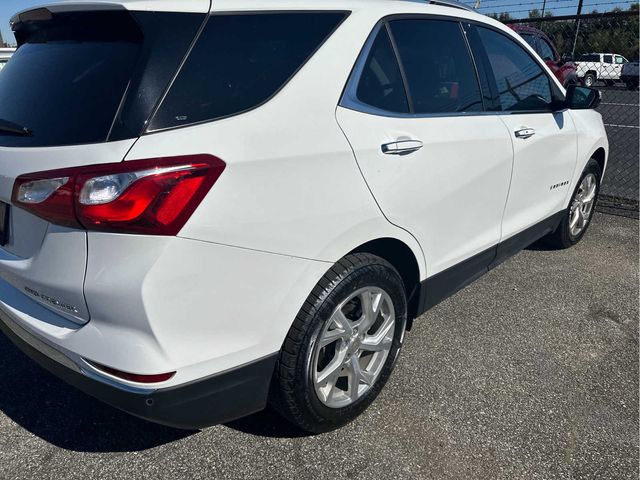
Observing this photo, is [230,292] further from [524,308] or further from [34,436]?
[524,308]

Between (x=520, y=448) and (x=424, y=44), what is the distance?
1.91m

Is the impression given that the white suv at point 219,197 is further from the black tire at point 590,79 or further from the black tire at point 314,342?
the black tire at point 590,79

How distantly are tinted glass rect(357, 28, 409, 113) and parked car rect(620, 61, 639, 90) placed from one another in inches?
1086

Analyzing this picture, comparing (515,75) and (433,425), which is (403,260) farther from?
(515,75)

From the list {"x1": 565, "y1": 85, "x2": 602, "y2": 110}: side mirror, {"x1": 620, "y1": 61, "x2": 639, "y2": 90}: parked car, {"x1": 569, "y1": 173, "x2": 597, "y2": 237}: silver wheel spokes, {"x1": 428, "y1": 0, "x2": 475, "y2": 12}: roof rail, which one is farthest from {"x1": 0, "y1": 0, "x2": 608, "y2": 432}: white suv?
{"x1": 620, "y1": 61, "x2": 639, "y2": 90}: parked car

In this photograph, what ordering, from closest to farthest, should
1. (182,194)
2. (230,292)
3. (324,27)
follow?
(182,194)
(230,292)
(324,27)

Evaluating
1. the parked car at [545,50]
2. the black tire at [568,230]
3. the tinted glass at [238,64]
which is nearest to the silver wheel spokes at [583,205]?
the black tire at [568,230]

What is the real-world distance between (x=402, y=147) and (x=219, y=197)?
0.90 metres

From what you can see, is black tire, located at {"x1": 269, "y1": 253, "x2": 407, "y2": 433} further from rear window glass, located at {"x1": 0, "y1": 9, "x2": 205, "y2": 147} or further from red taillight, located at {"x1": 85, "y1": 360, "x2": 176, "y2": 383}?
rear window glass, located at {"x1": 0, "y1": 9, "x2": 205, "y2": 147}

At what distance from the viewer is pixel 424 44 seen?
99.6 inches

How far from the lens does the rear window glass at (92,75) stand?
1567 millimetres

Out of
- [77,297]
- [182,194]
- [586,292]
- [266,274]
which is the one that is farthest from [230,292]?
[586,292]

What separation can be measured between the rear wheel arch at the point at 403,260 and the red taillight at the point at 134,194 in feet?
2.61

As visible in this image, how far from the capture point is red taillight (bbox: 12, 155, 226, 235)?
4.92 ft
